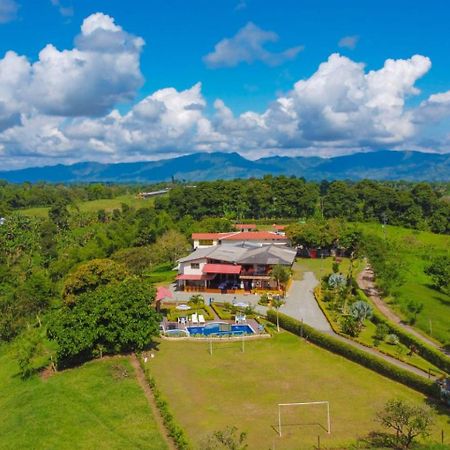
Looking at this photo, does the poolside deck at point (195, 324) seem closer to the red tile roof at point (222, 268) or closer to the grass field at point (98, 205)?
the red tile roof at point (222, 268)

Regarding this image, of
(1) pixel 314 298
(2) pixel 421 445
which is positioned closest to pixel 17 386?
(2) pixel 421 445

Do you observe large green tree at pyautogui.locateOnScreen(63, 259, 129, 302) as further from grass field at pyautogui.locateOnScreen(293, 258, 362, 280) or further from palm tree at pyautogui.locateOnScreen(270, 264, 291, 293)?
grass field at pyautogui.locateOnScreen(293, 258, 362, 280)

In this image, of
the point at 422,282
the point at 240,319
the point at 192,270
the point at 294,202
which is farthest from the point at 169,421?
the point at 294,202

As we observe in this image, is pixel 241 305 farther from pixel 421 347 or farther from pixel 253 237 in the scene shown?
pixel 253 237

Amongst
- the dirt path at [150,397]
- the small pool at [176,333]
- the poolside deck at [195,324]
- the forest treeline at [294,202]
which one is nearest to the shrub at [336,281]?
the poolside deck at [195,324]

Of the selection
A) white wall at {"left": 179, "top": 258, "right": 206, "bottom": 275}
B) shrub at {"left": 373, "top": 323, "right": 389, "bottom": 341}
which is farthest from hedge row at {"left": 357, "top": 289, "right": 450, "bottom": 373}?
white wall at {"left": 179, "top": 258, "right": 206, "bottom": 275}

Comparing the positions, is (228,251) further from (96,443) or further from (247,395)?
(96,443)
